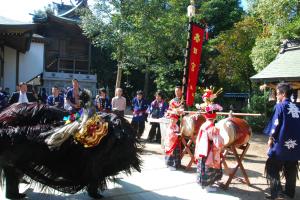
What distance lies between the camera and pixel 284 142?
15.9ft

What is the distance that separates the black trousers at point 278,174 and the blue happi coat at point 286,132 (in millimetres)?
174

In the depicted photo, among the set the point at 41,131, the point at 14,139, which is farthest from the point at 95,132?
the point at 14,139

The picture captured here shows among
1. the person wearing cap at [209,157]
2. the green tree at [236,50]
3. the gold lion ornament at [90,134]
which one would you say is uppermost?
the green tree at [236,50]

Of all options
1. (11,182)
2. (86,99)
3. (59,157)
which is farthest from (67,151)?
(11,182)

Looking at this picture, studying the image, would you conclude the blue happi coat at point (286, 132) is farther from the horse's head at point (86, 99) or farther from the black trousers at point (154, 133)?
the black trousers at point (154, 133)

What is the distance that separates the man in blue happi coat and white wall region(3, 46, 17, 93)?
14.7 metres

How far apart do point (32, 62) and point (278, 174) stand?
804 inches

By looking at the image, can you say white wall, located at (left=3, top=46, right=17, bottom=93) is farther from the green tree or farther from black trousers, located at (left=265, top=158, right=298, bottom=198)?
black trousers, located at (left=265, top=158, right=298, bottom=198)

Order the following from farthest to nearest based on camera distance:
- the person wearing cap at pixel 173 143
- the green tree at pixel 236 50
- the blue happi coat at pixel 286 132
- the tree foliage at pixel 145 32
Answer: the green tree at pixel 236 50
the tree foliage at pixel 145 32
the person wearing cap at pixel 173 143
the blue happi coat at pixel 286 132

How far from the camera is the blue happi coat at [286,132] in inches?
190

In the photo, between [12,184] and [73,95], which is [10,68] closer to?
[73,95]

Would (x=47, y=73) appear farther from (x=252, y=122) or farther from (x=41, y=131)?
(x=41, y=131)

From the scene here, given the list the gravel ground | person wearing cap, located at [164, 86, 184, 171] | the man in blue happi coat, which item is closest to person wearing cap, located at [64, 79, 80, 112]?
person wearing cap, located at [164, 86, 184, 171]

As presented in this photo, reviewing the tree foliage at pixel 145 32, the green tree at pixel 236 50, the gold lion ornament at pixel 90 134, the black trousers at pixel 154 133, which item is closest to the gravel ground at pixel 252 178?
the black trousers at pixel 154 133
